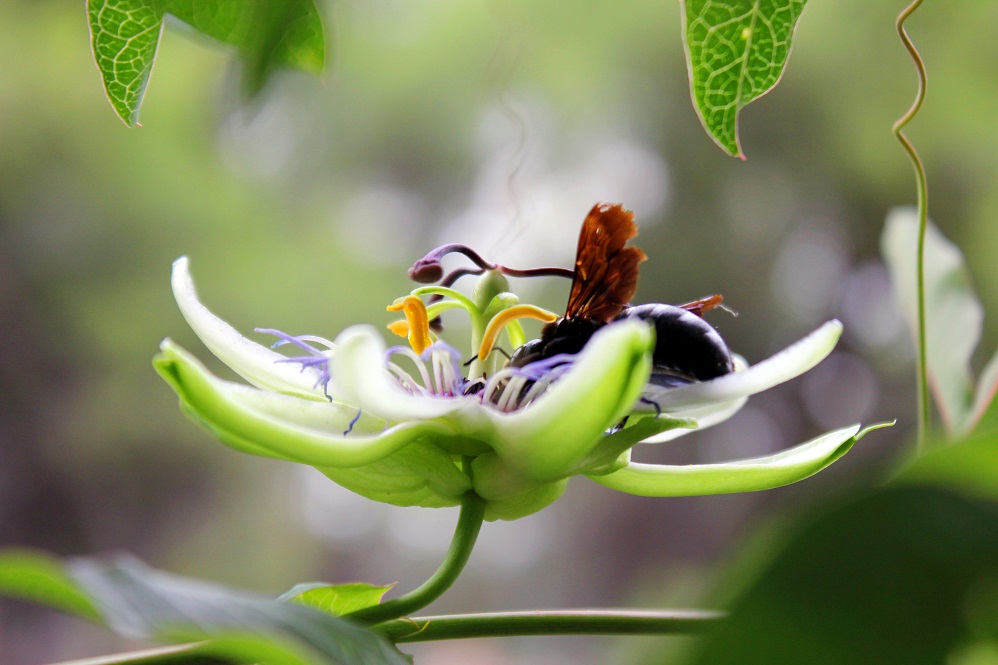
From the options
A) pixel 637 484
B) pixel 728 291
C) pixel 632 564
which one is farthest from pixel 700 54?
pixel 632 564

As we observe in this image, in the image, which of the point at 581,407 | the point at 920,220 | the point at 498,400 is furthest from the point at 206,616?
the point at 920,220

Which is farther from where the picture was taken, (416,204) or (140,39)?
(416,204)

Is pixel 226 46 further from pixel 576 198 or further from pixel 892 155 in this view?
pixel 892 155

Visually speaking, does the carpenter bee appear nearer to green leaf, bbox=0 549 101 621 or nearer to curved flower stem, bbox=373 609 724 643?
curved flower stem, bbox=373 609 724 643

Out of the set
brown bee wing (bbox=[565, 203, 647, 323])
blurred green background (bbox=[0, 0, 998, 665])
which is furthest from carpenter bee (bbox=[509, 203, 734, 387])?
blurred green background (bbox=[0, 0, 998, 665])

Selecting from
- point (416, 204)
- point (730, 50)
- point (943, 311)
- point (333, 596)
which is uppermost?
point (730, 50)

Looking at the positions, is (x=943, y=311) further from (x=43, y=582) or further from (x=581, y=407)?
(x=43, y=582)
